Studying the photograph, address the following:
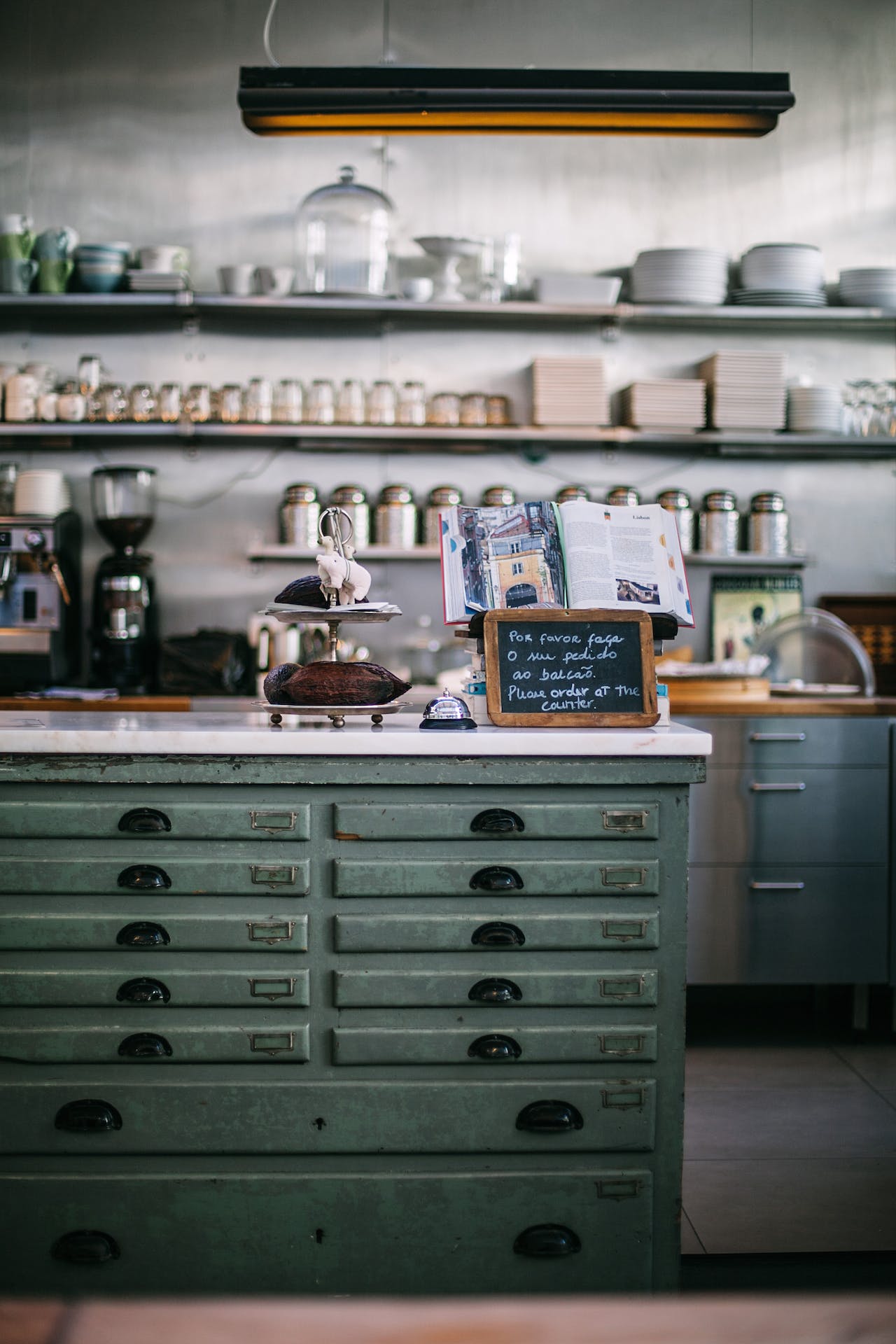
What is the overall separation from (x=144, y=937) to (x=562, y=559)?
1.12 m

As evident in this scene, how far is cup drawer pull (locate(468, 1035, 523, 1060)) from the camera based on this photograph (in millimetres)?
1937

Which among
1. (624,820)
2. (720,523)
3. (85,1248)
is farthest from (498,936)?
(720,523)

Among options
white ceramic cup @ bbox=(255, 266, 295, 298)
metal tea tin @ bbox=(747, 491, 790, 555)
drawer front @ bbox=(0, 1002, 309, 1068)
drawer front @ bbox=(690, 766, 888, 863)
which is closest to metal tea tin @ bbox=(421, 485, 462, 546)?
white ceramic cup @ bbox=(255, 266, 295, 298)

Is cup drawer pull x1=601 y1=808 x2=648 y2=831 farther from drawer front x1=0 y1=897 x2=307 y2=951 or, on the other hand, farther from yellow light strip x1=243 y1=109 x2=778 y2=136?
yellow light strip x1=243 y1=109 x2=778 y2=136

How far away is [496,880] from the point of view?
196 cm

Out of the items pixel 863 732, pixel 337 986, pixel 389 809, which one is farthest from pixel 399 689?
pixel 863 732

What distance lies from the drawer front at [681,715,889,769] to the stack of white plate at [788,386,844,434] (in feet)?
4.28

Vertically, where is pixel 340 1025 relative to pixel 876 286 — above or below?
below

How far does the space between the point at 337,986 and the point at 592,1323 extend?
1.33m

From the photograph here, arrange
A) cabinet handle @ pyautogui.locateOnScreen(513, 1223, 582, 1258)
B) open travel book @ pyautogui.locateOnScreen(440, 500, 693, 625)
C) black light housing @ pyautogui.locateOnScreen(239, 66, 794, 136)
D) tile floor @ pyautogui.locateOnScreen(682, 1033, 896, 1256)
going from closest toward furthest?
cabinet handle @ pyautogui.locateOnScreen(513, 1223, 582, 1258) < open travel book @ pyautogui.locateOnScreen(440, 500, 693, 625) < tile floor @ pyautogui.locateOnScreen(682, 1033, 896, 1256) < black light housing @ pyautogui.locateOnScreen(239, 66, 794, 136)

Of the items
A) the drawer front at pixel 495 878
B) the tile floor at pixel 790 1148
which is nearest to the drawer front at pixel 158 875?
the drawer front at pixel 495 878

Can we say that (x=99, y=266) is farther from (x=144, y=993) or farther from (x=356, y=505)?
(x=144, y=993)

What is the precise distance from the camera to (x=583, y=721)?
2.08 metres

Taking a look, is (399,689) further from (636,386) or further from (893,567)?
(893,567)
